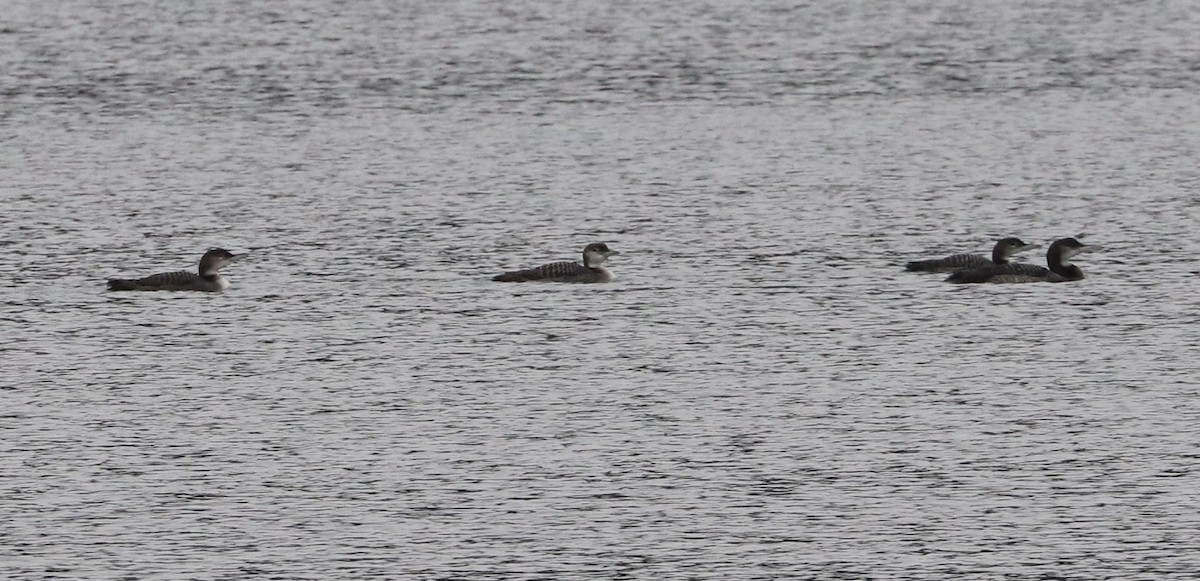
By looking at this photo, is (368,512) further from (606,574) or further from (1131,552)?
(1131,552)

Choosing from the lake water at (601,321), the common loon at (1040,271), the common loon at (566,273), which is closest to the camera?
the lake water at (601,321)

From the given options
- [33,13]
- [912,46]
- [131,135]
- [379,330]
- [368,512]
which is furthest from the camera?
[33,13]

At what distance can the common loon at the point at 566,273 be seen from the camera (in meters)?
15.7

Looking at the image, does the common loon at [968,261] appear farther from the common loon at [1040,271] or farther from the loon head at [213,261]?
the loon head at [213,261]

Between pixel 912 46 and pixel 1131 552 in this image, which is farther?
pixel 912 46

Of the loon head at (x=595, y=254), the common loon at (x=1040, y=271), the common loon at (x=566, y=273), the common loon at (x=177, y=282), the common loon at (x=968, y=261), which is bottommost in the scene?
the common loon at (x=1040, y=271)

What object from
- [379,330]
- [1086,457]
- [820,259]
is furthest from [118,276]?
[1086,457]

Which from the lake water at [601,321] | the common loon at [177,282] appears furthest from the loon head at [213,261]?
the lake water at [601,321]

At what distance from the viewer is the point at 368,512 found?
999cm

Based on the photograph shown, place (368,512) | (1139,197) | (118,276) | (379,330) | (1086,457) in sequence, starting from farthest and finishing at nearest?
(1139,197)
(118,276)
(379,330)
(1086,457)
(368,512)

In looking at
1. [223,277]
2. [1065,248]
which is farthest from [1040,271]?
[223,277]

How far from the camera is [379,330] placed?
1415cm

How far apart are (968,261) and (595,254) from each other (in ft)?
8.38

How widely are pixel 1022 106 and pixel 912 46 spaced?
4.99m
